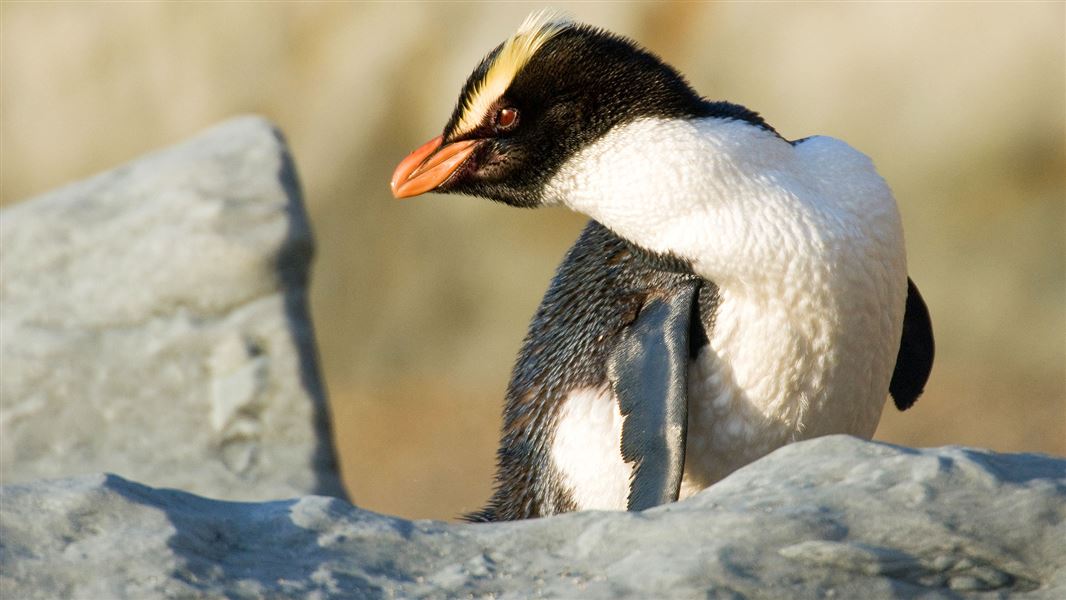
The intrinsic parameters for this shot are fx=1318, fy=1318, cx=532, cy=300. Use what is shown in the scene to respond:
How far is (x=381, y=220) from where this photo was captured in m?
4.46

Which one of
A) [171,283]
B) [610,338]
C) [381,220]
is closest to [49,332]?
[171,283]

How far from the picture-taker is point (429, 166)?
1.45 metres

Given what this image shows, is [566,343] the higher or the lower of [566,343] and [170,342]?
the lower

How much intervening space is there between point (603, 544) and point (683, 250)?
466 mm

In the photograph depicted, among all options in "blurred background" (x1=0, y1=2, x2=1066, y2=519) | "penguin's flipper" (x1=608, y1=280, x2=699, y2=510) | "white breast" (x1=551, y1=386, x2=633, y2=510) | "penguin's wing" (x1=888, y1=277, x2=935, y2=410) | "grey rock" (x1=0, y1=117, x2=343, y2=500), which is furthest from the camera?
"blurred background" (x1=0, y1=2, x2=1066, y2=519)

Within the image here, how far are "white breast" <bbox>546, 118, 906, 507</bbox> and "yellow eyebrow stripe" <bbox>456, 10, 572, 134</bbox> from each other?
A: 0.38 ft

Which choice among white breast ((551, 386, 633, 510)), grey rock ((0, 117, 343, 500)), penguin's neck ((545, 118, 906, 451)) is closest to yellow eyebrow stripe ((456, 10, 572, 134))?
penguin's neck ((545, 118, 906, 451))

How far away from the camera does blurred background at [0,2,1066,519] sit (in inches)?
152

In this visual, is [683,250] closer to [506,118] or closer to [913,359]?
[506,118]

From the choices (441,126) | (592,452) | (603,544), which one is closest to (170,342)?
(592,452)

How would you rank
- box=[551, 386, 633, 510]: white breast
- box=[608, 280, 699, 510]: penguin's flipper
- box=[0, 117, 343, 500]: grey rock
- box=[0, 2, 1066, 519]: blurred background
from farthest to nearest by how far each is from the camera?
box=[0, 2, 1066, 519]: blurred background < box=[0, 117, 343, 500]: grey rock < box=[551, 386, 633, 510]: white breast < box=[608, 280, 699, 510]: penguin's flipper

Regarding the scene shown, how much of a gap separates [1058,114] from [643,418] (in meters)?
2.92

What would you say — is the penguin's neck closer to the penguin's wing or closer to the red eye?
the red eye

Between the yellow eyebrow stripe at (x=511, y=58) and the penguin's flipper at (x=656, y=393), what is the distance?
0.28 metres
